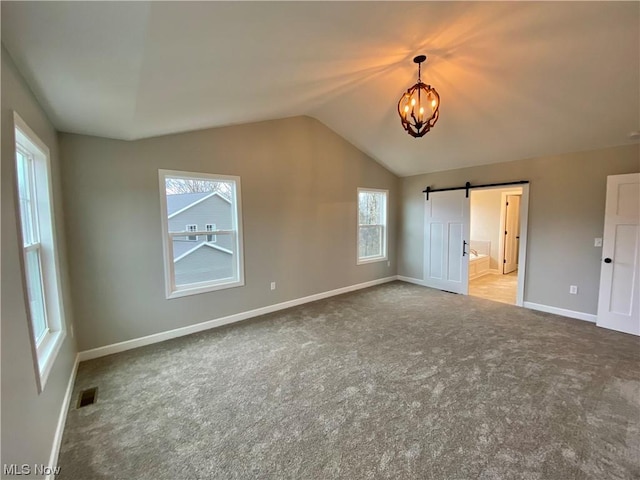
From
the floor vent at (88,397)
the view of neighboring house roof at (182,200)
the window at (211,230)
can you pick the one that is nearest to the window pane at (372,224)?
the window at (211,230)

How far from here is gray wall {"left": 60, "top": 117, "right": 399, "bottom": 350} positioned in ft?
9.64

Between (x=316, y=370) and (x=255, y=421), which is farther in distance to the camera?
(x=316, y=370)

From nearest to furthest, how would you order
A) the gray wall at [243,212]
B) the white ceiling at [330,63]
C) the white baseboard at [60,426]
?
the white ceiling at [330,63] < the white baseboard at [60,426] < the gray wall at [243,212]

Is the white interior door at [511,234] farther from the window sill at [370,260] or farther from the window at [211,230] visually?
the window at [211,230]

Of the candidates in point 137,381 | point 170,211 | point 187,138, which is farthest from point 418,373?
point 187,138

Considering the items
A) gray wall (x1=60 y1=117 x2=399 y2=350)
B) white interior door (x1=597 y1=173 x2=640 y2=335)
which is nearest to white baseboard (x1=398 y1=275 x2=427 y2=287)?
gray wall (x1=60 y1=117 x2=399 y2=350)

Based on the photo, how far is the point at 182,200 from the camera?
3.51 metres

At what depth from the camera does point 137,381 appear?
2.56 m

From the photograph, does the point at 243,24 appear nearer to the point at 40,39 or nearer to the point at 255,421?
the point at 40,39

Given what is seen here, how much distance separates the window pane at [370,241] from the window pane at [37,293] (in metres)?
4.57

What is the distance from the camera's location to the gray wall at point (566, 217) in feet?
12.3

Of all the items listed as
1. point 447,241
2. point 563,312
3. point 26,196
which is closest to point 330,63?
point 26,196

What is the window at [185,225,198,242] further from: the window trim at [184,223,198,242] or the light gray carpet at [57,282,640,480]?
the light gray carpet at [57,282,640,480]

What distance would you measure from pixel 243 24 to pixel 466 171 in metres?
4.70
